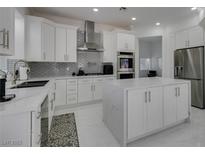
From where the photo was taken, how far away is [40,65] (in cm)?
382

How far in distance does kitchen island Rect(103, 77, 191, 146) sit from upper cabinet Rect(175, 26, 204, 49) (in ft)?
6.50

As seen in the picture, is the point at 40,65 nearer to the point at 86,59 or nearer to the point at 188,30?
the point at 86,59

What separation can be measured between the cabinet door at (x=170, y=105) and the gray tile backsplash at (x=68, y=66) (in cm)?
282

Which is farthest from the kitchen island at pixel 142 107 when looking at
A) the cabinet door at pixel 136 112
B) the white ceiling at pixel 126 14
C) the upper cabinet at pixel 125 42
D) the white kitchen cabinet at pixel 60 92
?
the upper cabinet at pixel 125 42

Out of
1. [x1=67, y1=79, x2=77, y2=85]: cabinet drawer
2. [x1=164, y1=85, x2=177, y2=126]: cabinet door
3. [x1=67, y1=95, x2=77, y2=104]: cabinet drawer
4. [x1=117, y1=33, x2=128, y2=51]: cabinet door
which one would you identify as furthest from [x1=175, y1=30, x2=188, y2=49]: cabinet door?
[x1=67, y1=95, x2=77, y2=104]: cabinet drawer

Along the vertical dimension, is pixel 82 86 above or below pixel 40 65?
below

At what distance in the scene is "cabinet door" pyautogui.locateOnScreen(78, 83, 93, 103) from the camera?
389 cm

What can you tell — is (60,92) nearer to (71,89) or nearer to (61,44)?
(71,89)

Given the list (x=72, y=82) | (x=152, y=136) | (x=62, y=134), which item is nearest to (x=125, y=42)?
(x=72, y=82)

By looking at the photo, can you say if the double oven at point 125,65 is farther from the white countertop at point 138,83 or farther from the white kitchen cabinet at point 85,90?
the white countertop at point 138,83

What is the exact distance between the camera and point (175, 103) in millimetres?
2432

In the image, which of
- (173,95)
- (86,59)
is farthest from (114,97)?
(86,59)

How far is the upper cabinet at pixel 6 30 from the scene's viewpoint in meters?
1.35

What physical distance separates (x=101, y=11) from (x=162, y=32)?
2.73m
